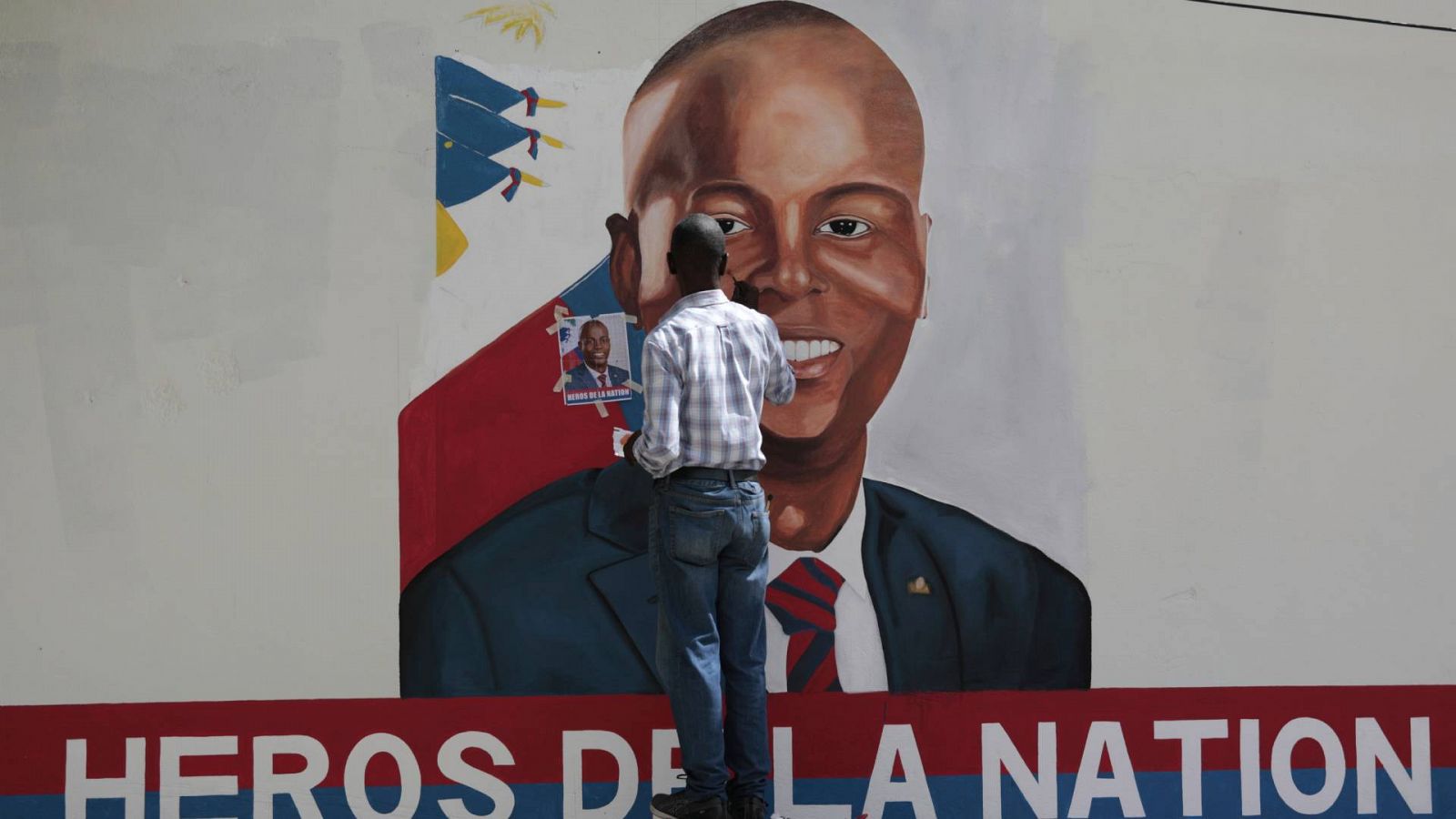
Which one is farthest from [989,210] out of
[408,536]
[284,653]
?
[284,653]

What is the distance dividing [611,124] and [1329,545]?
2930mm

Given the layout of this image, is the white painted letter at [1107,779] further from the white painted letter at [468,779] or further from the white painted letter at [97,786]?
the white painted letter at [97,786]

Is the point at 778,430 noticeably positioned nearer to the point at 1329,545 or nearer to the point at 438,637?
the point at 438,637

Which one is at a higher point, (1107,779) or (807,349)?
(807,349)

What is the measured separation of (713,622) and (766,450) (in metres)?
0.87

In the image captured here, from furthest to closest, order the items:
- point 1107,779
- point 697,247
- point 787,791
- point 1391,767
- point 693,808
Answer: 1. point 1391,767
2. point 1107,779
3. point 787,791
4. point 697,247
5. point 693,808

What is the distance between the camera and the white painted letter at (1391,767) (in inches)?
172

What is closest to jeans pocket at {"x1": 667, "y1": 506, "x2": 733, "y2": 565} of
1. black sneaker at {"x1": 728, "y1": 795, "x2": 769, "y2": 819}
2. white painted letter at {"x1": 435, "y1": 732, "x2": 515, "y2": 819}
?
black sneaker at {"x1": 728, "y1": 795, "x2": 769, "y2": 819}

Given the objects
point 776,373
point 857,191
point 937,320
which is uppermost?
point 857,191

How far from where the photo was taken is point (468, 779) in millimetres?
4090

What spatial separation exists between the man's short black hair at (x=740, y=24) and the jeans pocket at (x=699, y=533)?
158cm

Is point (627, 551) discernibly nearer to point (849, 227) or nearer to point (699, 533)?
point (699, 533)

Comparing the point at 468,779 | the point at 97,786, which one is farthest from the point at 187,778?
the point at 468,779

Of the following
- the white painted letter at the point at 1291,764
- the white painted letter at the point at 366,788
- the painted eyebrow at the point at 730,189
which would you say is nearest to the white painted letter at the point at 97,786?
the white painted letter at the point at 366,788
